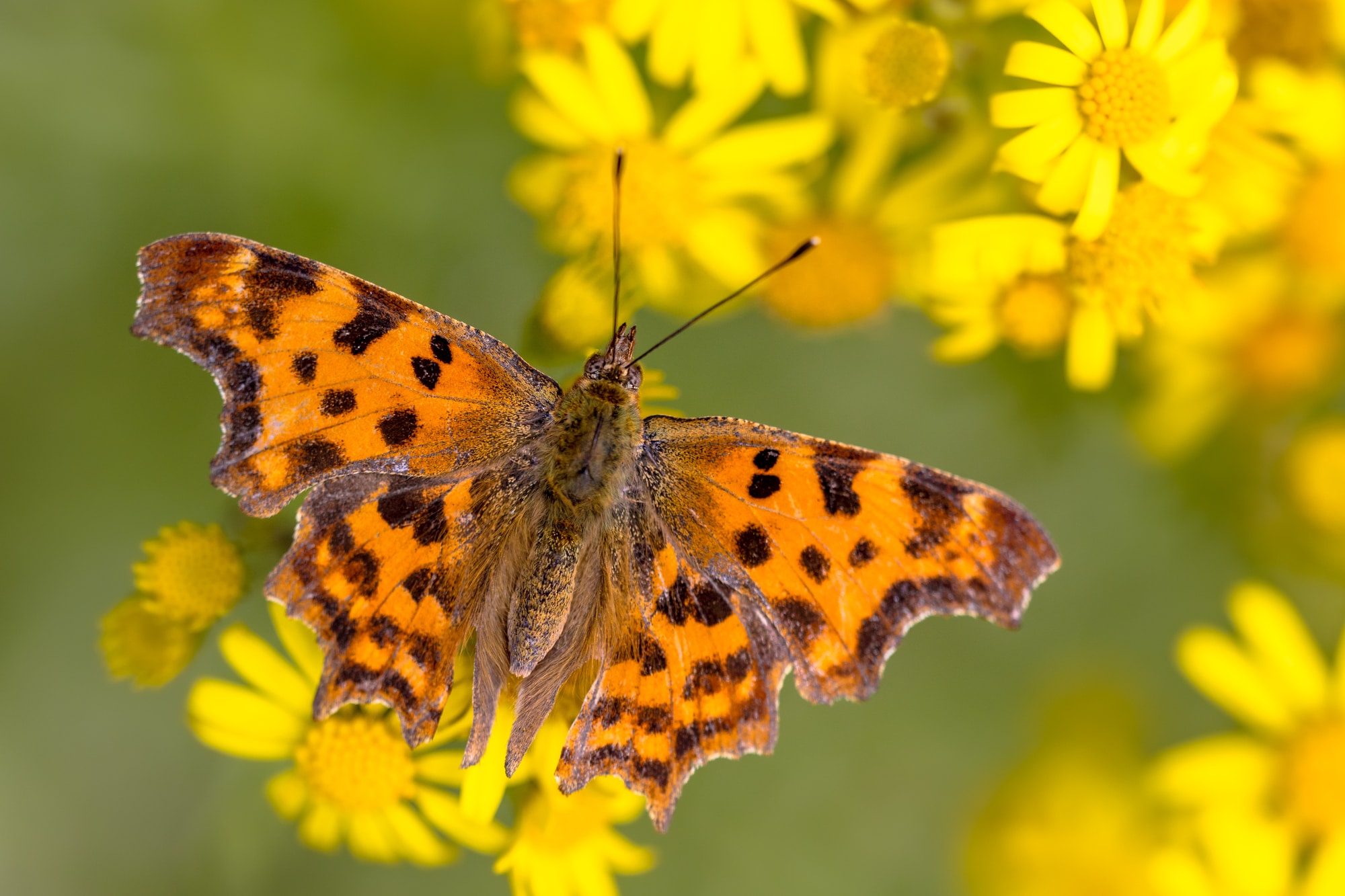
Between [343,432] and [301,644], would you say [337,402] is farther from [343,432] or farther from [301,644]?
[301,644]

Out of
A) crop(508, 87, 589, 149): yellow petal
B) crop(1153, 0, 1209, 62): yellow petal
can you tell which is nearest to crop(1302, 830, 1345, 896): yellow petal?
crop(1153, 0, 1209, 62): yellow petal

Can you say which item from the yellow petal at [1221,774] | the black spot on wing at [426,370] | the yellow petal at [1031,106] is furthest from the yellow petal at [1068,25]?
the yellow petal at [1221,774]

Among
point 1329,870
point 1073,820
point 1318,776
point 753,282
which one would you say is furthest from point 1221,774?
point 753,282

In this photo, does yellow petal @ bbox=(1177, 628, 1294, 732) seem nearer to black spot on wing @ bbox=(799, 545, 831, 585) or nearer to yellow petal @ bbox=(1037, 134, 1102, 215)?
yellow petal @ bbox=(1037, 134, 1102, 215)

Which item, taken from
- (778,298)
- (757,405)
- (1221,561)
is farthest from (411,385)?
(1221,561)

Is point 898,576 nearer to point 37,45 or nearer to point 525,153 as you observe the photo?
point 525,153

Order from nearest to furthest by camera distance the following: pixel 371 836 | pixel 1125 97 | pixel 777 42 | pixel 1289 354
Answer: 1. pixel 1125 97
2. pixel 371 836
3. pixel 777 42
4. pixel 1289 354
